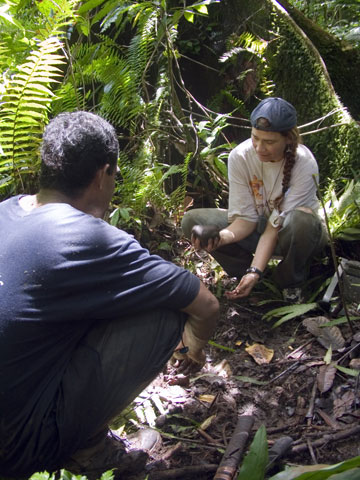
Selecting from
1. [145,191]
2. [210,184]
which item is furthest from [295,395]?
[210,184]

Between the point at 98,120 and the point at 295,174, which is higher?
the point at 98,120

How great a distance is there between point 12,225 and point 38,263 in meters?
0.22

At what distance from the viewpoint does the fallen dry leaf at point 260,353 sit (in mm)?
3146

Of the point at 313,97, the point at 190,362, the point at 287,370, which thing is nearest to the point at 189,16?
the point at 313,97

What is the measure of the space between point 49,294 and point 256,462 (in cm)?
98

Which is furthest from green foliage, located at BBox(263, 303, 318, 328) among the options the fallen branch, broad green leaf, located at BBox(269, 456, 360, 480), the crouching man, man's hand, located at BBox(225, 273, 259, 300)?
broad green leaf, located at BBox(269, 456, 360, 480)

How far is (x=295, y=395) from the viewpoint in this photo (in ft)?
9.14

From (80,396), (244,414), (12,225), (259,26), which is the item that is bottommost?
(244,414)

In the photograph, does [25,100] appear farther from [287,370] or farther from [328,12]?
[328,12]

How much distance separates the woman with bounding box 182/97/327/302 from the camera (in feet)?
10.7

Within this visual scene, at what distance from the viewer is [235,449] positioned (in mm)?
2260

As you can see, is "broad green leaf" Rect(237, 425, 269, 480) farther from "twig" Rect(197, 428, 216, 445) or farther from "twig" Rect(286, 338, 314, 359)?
"twig" Rect(286, 338, 314, 359)

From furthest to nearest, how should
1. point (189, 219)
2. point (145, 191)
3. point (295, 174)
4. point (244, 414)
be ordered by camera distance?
point (145, 191), point (189, 219), point (295, 174), point (244, 414)

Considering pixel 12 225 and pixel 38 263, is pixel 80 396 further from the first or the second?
pixel 12 225
